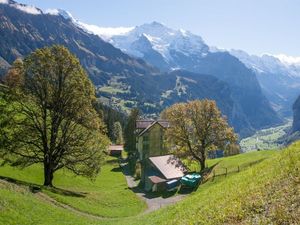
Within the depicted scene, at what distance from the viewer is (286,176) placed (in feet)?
67.4

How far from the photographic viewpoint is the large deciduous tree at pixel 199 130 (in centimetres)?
8888

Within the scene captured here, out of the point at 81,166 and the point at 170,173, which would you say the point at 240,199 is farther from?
the point at 170,173

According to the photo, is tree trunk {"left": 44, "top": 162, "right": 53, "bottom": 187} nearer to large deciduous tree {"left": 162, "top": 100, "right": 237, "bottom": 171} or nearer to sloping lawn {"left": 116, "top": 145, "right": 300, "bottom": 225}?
sloping lawn {"left": 116, "top": 145, "right": 300, "bottom": 225}

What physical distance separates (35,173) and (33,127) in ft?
76.1

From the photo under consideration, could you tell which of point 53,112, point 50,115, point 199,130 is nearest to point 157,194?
point 199,130

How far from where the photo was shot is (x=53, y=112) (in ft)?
176

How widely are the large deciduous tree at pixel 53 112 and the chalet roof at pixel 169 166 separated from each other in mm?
40595

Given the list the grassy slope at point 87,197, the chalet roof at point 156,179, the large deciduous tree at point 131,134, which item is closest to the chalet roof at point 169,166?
the chalet roof at point 156,179

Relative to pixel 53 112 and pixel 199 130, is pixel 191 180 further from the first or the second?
pixel 53 112

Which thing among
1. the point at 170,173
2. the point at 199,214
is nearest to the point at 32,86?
the point at 199,214

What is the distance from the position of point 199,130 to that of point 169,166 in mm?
15096

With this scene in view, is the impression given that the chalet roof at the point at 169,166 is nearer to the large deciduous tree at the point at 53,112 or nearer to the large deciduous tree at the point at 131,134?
the large deciduous tree at the point at 53,112

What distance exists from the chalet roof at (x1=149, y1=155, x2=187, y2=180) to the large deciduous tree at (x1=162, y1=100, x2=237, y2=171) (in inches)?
236

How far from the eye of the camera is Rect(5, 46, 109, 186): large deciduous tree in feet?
170
